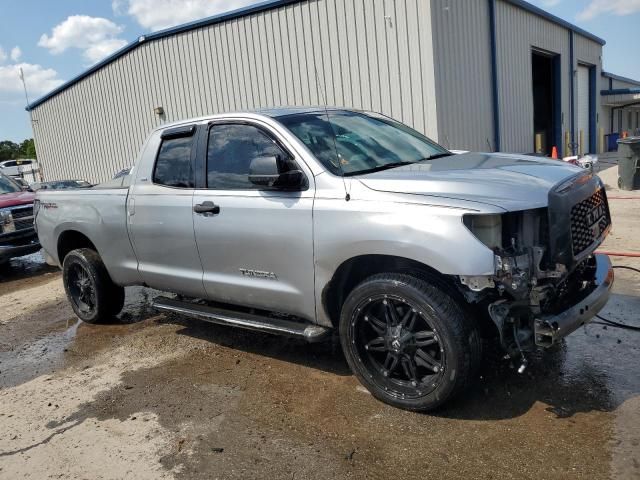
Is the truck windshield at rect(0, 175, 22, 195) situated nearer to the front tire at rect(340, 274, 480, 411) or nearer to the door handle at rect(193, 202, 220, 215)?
the door handle at rect(193, 202, 220, 215)

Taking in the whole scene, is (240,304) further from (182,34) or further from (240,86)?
(182,34)

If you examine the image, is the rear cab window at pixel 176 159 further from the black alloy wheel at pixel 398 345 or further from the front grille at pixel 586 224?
the front grille at pixel 586 224

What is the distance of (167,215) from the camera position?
468cm

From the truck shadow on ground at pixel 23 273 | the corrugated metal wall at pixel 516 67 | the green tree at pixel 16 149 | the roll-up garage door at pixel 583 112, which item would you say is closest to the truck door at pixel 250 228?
the truck shadow on ground at pixel 23 273

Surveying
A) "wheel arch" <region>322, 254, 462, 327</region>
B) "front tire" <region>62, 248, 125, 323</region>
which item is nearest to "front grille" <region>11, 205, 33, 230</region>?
"front tire" <region>62, 248, 125, 323</region>

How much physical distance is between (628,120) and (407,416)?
46059 mm

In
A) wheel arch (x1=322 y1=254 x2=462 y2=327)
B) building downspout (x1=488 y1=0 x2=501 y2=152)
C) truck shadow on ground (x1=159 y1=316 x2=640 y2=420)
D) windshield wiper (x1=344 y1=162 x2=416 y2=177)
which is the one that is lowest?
truck shadow on ground (x1=159 y1=316 x2=640 y2=420)

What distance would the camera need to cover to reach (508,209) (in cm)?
303

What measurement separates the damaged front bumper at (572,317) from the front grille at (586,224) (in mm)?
281

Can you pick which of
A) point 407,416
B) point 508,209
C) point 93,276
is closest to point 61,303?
point 93,276

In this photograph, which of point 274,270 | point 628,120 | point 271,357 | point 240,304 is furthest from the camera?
point 628,120

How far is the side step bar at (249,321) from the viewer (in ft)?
12.5

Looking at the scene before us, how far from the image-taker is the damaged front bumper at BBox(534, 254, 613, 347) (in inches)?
119

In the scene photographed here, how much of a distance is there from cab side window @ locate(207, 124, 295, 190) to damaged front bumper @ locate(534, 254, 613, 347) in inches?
81.3
